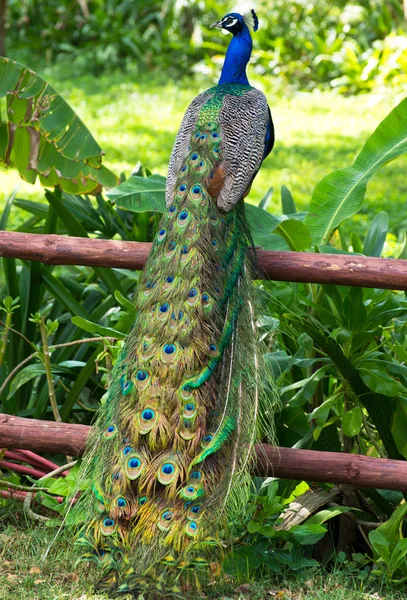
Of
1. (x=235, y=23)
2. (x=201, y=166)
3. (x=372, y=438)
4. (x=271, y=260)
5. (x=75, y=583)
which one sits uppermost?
(x=235, y=23)

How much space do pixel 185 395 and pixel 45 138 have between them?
2189mm

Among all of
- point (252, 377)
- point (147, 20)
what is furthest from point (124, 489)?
point (147, 20)

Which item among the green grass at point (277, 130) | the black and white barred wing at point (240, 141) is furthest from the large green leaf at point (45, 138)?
the green grass at point (277, 130)

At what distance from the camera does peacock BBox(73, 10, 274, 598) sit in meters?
2.33

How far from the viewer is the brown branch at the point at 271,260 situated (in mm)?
2668

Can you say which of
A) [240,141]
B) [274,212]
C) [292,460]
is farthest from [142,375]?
[274,212]

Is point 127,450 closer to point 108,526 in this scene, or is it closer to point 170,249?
point 108,526

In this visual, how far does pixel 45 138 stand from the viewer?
4238mm

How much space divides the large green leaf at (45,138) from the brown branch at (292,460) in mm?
1684

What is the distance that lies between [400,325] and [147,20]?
35.8 feet

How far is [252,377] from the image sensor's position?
2744 mm

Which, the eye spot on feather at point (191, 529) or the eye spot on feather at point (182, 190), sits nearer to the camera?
the eye spot on feather at point (191, 529)

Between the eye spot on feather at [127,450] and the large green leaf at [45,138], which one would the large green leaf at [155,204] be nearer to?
the large green leaf at [45,138]

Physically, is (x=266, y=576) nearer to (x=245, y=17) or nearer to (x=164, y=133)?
(x=245, y=17)
